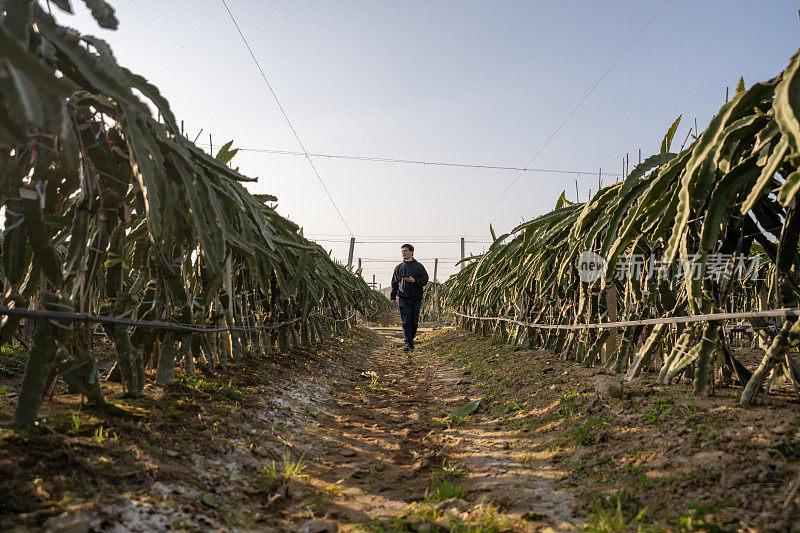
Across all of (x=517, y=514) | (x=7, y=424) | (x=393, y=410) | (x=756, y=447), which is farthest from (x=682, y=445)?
(x=7, y=424)

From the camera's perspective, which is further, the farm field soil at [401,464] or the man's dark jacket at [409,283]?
the man's dark jacket at [409,283]

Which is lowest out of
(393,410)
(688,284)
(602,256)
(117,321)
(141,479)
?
(393,410)

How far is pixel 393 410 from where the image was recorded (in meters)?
3.43

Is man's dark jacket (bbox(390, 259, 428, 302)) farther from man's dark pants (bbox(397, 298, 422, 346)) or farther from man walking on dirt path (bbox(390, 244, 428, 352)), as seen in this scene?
man's dark pants (bbox(397, 298, 422, 346))

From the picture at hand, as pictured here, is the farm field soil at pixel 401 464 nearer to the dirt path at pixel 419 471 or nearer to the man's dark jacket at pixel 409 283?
the dirt path at pixel 419 471

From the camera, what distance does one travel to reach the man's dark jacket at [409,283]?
7.48 meters

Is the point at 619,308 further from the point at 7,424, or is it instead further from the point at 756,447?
the point at 7,424

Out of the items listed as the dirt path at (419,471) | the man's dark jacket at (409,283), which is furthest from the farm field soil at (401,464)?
the man's dark jacket at (409,283)

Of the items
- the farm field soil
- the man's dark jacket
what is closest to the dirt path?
the farm field soil

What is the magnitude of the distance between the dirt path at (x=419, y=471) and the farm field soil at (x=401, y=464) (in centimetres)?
1

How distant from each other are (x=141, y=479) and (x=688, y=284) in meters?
2.24

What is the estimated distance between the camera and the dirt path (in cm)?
159

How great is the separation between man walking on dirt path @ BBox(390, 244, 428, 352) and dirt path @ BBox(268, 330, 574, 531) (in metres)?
3.70

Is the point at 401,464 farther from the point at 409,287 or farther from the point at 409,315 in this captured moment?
the point at 409,315
